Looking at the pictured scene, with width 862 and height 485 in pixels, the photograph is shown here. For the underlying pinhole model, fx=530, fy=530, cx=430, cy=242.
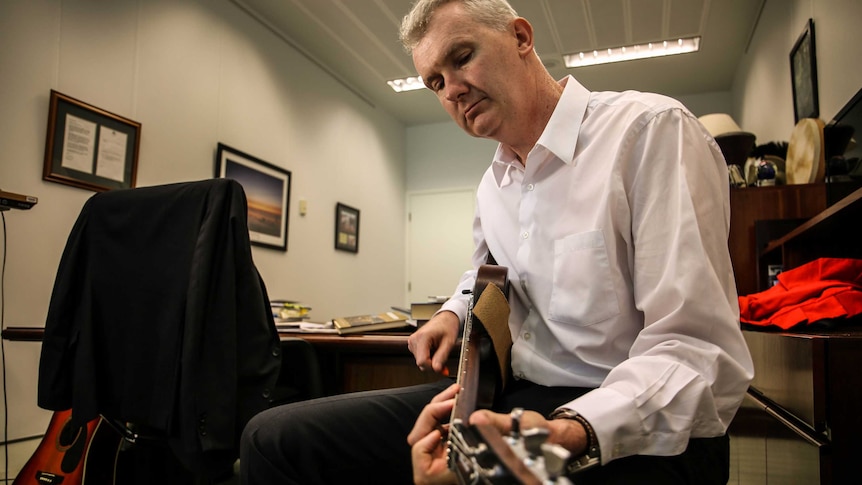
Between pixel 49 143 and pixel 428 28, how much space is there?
7.92ft

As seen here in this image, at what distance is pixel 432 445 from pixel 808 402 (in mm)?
857

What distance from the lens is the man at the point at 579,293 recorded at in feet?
2.29

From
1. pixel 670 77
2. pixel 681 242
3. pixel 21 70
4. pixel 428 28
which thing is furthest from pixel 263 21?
pixel 681 242

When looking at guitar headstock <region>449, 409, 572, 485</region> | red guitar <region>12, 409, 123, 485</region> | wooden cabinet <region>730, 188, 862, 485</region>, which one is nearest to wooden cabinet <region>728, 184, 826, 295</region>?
wooden cabinet <region>730, 188, 862, 485</region>

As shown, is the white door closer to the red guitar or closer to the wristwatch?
the red guitar

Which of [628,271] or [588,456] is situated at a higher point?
[628,271]

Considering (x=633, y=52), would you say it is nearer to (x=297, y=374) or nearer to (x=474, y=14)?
(x=474, y=14)

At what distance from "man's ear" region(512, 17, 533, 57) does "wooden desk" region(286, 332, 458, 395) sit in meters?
0.89

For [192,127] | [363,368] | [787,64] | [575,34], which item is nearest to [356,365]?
[363,368]

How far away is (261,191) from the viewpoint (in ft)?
13.3

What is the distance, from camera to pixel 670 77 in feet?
17.1

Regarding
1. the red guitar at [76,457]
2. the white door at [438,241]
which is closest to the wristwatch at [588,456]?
the red guitar at [76,457]

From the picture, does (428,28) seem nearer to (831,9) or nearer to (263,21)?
(831,9)

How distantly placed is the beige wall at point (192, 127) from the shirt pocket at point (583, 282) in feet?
8.67
